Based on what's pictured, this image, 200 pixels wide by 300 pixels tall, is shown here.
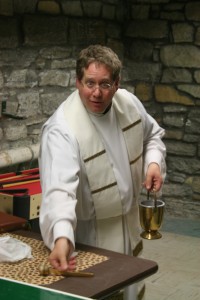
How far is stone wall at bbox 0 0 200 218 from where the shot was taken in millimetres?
4434

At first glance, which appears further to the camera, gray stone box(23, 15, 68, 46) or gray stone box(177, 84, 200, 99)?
gray stone box(177, 84, 200, 99)

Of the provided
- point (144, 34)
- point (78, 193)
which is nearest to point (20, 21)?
point (144, 34)

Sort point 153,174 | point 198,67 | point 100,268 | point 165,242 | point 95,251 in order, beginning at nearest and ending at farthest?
point 100,268 < point 95,251 < point 153,174 < point 165,242 < point 198,67

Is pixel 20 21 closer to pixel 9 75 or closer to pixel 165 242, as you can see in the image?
pixel 9 75

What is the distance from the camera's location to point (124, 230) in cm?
270

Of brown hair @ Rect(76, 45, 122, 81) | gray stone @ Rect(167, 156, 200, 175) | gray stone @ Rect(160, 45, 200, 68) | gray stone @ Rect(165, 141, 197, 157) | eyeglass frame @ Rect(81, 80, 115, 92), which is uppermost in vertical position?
brown hair @ Rect(76, 45, 122, 81)

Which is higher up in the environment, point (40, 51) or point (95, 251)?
point (40, 51)

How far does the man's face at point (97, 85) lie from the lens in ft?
7.83

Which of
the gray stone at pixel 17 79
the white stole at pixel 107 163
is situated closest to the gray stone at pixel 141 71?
the gray stone at pixel 17 79

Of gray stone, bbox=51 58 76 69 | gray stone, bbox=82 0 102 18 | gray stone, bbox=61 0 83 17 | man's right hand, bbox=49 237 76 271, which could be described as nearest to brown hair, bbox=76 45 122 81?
man's right hand, bbox=49 237 76 271

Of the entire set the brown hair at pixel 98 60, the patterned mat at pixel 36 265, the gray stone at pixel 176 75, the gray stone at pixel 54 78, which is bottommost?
the patterned mat at pixel 36 265

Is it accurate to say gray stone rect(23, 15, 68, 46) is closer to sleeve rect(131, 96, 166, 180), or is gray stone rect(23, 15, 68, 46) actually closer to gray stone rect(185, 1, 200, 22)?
gray stone rect(185, 1, 200, 22)

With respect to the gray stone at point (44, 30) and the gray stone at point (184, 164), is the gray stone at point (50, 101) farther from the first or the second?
the gray stone at point (184, 164)

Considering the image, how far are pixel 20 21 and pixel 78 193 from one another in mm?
2027
